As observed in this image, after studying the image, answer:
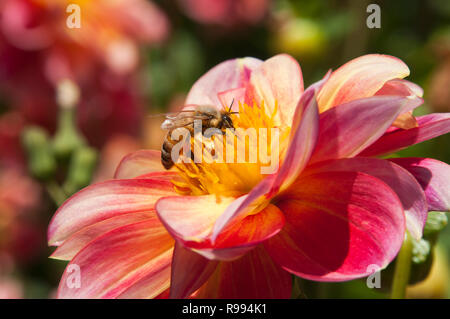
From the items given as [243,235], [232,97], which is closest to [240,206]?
[243,235]

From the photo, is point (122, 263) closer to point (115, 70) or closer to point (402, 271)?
point (402, 271)

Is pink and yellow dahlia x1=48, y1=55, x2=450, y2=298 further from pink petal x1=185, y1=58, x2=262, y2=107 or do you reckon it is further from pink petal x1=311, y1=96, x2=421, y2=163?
pink petal x1=185, y1=58, x2=262, y2=107

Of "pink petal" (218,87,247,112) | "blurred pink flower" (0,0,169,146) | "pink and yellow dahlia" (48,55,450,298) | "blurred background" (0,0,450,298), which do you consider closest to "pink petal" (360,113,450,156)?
"pink and yellow dahlia" (48,55,450,298)

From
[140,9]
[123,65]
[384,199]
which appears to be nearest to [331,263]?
[384,199]

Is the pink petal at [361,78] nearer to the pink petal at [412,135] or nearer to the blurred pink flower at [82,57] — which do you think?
the pink petal at [412,135]

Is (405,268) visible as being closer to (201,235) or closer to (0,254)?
(201,235)

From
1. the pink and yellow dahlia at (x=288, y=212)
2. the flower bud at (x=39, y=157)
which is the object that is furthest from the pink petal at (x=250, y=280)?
the flower bud at (x=39, y=157)
